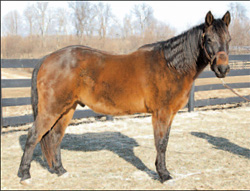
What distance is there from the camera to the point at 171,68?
3111mm

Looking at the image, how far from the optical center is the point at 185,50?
121 inches

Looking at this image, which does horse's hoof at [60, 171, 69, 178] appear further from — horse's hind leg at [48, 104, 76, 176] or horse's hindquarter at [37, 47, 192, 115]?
horse's hindquarter at [37, 47, 192, 115]

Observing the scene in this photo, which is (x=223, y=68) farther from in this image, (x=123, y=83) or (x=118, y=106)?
(x=118, y=106)

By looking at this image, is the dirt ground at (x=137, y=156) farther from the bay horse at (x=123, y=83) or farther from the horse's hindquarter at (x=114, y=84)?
the horse's hindquarter at (x=114, y=84)

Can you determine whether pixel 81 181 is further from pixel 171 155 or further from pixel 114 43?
pixel 114 43

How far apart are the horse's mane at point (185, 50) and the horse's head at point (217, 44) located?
14 centimetres

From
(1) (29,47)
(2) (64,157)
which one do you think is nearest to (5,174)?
(2) (64,157)

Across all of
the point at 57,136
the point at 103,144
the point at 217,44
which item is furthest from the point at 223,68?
the point at 103,144

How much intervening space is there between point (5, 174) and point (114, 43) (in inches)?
663

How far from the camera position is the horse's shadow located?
154 inches

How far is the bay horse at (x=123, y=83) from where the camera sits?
10.1ft

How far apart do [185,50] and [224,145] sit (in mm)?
2367

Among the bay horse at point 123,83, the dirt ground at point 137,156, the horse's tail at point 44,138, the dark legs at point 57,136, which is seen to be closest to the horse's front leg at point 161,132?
the bay horse at point 123,83

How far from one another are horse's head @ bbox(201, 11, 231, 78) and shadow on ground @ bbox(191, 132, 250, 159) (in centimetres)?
198
